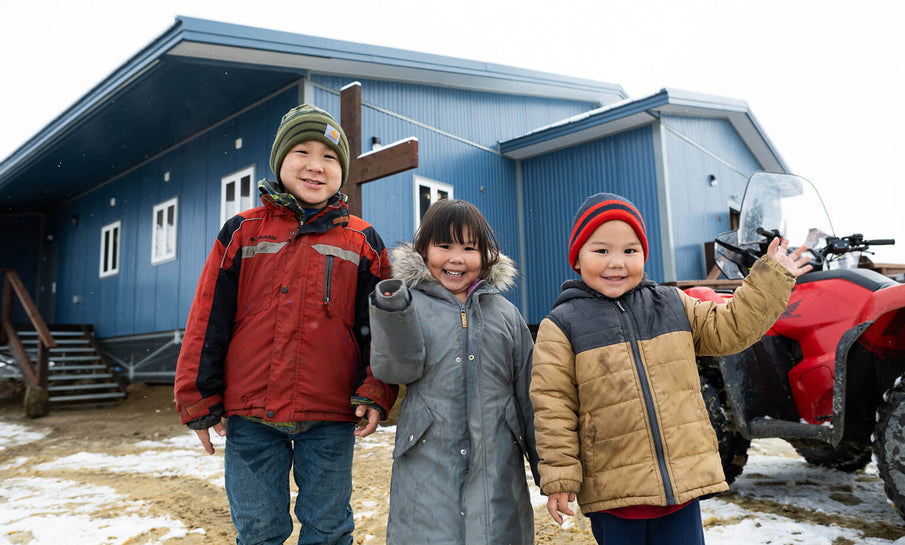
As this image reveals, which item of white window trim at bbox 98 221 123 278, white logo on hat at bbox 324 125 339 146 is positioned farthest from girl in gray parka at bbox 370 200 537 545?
white window trim at bbox 98 221 123 278

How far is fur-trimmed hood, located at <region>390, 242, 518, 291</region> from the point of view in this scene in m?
1.81

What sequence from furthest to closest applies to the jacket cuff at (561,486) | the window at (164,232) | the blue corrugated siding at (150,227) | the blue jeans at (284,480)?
the window at (164,232) → the blue corrugated siding at (150,227) → the blue jeans at (284,480) → the jacket cuff at (561,486)

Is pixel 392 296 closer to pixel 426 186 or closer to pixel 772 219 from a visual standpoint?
pixel 772 219

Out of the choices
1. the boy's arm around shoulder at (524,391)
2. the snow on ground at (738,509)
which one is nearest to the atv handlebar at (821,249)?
the snow on ground at (738,509)

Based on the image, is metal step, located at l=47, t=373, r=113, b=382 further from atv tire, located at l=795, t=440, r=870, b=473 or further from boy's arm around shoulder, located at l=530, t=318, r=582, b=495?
atv tire, located at l=795, t=440, r=870, b=473

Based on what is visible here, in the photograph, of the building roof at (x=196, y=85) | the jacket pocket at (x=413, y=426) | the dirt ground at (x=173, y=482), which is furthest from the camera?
the building roof at (x=196, y=85)

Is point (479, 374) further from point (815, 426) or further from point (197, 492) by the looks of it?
point (197, 492)

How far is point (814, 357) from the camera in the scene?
2.81 metres

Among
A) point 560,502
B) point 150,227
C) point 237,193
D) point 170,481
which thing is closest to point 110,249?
point 150,227

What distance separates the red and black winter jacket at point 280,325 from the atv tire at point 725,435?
201cm

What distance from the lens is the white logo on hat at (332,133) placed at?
2012 mm

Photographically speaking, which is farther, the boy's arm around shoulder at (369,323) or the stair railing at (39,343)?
the stair railing at (39,343)

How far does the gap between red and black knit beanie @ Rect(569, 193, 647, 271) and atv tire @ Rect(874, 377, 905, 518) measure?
54.6 inches

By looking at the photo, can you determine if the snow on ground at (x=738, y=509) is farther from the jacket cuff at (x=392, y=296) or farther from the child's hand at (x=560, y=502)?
the jacket cuff at (x=392, y=296)
